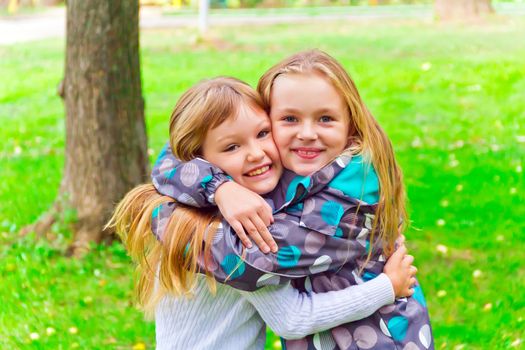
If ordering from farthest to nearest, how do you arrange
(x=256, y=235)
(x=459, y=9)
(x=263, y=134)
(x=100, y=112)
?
(x=459, y=9), (x=100, y=112), (x=263, y=134), (x=256, y=235)

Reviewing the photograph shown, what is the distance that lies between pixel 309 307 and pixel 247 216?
36 centimetres

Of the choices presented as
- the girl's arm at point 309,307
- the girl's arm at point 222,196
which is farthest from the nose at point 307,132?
the girl's arm at point 309,307

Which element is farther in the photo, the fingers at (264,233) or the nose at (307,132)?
the nose at (307,132)

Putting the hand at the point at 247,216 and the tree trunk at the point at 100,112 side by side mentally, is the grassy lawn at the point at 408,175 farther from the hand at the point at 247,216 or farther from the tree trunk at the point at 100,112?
the hand at the point at 247,216

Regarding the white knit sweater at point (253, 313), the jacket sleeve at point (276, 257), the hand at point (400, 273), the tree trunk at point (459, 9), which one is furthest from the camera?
the tree trunk at point (459, 9)

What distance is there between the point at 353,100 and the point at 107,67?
2949 millimetres

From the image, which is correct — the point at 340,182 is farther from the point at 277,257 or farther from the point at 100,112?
the point at 100,112

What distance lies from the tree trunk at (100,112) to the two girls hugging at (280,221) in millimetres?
2613

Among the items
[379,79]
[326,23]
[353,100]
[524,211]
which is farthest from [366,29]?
[353,100]

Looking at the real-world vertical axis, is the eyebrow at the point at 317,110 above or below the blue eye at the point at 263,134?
above

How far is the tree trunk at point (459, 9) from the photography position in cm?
1577

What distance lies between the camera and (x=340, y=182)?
2.41 meters

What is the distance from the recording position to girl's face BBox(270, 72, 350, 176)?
2498 millimetres

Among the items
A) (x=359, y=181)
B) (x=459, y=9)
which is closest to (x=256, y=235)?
(x=359, y=181)
